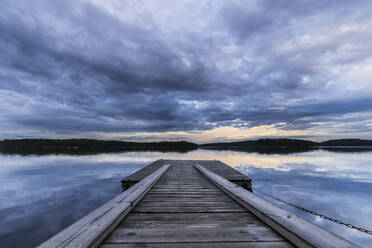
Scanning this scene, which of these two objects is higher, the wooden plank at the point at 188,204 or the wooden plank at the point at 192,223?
the wooden plank at the point at 192,223

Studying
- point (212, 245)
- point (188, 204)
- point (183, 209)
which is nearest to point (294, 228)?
point (212, 245)

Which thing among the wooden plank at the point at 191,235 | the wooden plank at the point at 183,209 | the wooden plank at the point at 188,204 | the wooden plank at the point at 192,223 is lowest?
the wooden plank at the point at 188,204

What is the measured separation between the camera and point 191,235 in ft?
7.36

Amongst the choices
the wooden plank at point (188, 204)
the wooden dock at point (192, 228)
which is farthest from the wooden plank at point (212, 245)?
the wooden plank at point (188, 204)

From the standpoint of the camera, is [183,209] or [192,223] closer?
[192,223]

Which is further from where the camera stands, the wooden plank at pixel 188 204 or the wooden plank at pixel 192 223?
the wooden plank at pixel 188 204

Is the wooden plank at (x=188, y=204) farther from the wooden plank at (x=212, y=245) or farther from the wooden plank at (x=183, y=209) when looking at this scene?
the wooden plank at (x=212, y=245)

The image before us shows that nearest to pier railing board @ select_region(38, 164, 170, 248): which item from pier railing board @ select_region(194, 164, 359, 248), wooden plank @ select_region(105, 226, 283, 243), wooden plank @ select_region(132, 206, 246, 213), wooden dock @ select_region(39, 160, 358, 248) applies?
wooden dock @ select_region(39, 160, 358, 248)

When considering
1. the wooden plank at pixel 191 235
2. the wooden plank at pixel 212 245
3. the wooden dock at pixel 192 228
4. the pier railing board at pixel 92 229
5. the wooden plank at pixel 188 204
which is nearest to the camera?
the pier railing board at pixel 92 229

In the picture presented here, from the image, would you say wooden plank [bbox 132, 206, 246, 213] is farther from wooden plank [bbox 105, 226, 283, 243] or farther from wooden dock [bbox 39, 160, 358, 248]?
wooden plank [bbox 105, 226, 283, 243]

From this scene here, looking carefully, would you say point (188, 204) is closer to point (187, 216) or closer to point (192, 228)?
point (187, 216)

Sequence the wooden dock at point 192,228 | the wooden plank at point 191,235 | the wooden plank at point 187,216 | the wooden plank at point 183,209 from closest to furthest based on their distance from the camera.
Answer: the wooden dock at point 192,228 → the wooden plank at point 191,235 → the wooden plank at point 187,216 → the wooden plank at point 183,209

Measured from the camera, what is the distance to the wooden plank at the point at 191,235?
213cm

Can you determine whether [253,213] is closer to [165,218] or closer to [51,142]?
[165,218]
